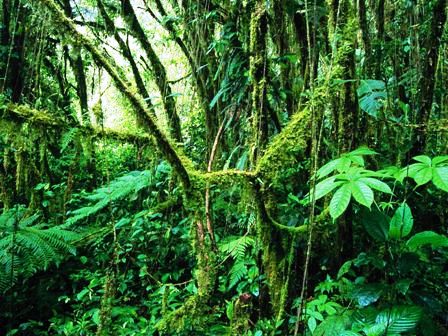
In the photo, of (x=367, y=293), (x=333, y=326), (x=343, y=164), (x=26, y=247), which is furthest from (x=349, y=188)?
(x=26, y=247)

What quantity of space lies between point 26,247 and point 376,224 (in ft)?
6.25

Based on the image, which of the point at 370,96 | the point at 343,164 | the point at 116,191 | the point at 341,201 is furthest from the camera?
the point at 116,191

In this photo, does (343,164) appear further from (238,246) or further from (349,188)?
(238,246)

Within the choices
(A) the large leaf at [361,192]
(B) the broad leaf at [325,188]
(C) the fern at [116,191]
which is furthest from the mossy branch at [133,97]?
(C) the fern at [116,191]

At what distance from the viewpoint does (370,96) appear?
179 cm

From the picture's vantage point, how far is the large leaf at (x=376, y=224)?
1.43 meters

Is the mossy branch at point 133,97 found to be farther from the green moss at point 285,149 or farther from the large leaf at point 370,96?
the large leaf at point 370,96

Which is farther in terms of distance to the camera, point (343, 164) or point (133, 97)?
point (343, 164)

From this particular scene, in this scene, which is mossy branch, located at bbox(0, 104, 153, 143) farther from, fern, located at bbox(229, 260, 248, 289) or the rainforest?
fern, located at bbox(229, 260, 248, 289)

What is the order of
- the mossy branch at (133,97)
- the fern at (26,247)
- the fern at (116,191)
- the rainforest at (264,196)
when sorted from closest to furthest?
the mossy branch at (133,97)
the rainforest at (264,196)
the fern at (26,247)
the fern at (116,191)

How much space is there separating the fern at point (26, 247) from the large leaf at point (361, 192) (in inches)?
68.3

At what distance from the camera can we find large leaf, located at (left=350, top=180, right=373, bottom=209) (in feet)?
4.18

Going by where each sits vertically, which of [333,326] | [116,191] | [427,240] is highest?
[116,191]

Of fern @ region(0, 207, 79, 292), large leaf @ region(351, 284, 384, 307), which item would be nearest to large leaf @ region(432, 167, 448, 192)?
large leaf @ region(351, 284, 384, 307)
